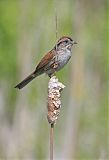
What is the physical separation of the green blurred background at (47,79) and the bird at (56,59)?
2.13ft

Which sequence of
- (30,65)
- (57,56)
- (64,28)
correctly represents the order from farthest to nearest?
(64,28) → (30,65) → (57,56)

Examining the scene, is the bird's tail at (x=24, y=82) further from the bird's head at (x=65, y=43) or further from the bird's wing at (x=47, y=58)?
the bird's head at (x=65, y=43)

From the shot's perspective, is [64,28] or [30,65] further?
[64,28]

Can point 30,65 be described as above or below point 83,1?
below

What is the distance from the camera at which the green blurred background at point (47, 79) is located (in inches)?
284

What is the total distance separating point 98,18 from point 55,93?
182 inches

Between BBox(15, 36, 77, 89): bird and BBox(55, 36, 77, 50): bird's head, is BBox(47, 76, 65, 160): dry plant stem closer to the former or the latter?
BBox(15, 36, 77, 89): bird

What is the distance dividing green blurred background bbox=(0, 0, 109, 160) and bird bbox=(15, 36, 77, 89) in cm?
65

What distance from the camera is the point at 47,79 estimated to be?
26.0 ft

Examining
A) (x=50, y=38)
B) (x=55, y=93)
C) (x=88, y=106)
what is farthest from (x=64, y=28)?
(x=55, y=93)

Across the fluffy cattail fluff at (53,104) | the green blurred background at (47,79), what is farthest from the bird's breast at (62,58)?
the fluffy cattail fluff at (53,104)

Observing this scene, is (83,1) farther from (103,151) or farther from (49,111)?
(49,111)

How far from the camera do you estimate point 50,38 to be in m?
8.27

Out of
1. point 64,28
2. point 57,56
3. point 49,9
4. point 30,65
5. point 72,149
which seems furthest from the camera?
point 64,28
